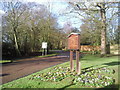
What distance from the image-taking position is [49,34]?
90.3 ft

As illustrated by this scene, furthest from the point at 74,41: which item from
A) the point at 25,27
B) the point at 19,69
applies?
the point at 25,27

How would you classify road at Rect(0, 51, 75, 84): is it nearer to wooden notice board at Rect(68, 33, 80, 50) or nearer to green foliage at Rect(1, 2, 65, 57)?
wooden notice board at Rect(68, 33, 80, 50)

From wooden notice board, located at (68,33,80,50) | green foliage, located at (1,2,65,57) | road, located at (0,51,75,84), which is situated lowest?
road, located at (0,51,75,84)

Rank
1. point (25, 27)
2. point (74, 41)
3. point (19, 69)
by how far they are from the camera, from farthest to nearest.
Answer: point (25, 27) → point (19, 69) → point (74, 41)

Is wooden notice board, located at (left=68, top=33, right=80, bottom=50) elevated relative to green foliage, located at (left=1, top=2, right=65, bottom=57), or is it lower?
lower

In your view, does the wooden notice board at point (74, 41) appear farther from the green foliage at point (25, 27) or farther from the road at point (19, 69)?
the green foliage at point (25, 27)

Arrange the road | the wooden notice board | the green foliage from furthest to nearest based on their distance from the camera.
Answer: the green foliage → the wooden notice board → the road

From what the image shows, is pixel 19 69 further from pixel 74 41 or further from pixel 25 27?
pixel 25 27

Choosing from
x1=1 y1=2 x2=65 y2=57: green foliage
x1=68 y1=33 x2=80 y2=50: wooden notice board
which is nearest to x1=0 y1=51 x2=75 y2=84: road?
x1=68 y1=33 x2=80 y2=50: wooden notice board

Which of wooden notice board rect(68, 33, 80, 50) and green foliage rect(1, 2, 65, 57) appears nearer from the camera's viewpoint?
wooden notice board rect(68, 33, 80, 50)

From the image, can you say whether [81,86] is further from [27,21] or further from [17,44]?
[27,21]

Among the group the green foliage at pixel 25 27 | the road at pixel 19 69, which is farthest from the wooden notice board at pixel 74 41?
the green foliage at pixel 25 27

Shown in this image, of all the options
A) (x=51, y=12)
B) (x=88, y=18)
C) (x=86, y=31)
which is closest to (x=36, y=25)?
(x=51, y=12)

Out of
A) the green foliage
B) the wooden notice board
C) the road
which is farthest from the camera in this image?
the green foliage
